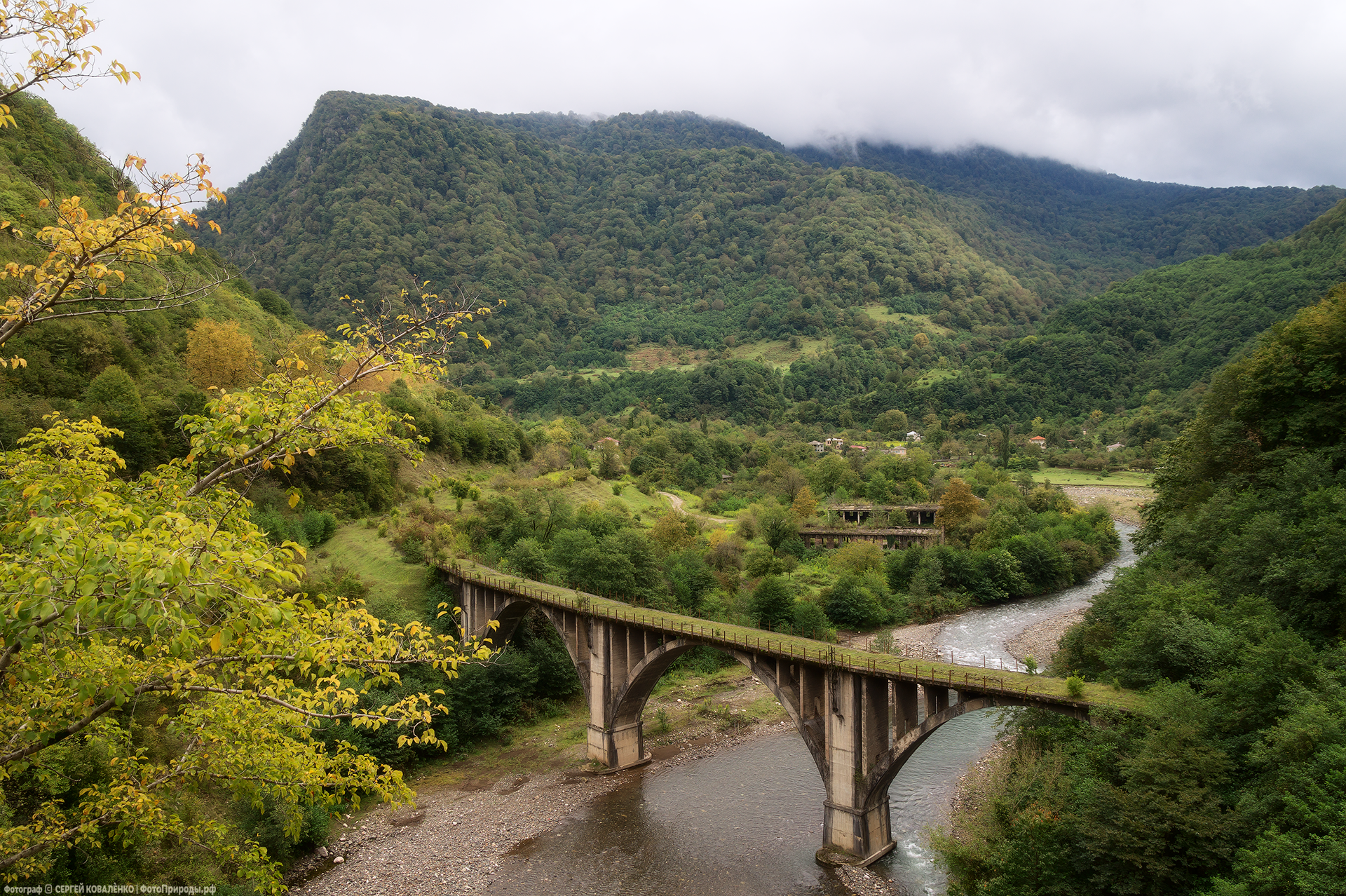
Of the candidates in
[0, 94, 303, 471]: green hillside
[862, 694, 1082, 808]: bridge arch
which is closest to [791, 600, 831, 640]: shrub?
[862, 694, 1082, 808]: bridge arch

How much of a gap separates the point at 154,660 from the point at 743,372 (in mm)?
147531

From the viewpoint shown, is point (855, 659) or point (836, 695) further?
point (855, 659)

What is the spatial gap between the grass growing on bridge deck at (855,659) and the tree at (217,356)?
2386cm

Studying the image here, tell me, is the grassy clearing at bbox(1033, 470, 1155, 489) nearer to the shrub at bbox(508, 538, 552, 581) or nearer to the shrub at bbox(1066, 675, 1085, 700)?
the shrub at bbox(508, 538, 552, 581)

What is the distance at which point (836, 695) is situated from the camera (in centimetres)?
2705

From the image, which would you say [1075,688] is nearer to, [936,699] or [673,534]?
[936,699]

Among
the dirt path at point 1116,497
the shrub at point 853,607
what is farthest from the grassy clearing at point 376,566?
the dirt path at point 1116,497

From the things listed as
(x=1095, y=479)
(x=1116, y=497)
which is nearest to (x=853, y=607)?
(x=1116, y=497)

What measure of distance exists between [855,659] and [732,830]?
9275 millimetres

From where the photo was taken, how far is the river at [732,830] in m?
26.3

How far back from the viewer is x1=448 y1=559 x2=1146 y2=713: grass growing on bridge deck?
76.2 ft

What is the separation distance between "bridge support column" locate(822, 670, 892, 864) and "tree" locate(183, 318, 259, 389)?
42.0 metres

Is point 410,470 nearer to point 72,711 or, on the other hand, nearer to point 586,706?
point 586,706

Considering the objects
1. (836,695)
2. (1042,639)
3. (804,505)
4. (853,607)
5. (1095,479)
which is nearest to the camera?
(836,695)
